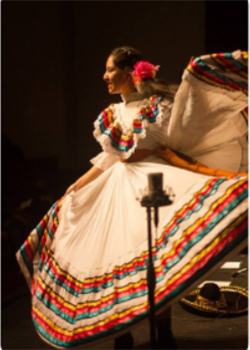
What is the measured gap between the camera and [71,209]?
241cm

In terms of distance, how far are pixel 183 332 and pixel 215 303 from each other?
0.33 m

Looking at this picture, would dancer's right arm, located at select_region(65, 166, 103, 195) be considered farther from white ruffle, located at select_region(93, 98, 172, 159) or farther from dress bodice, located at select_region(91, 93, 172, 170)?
white ruffle, located at select_region(93, 98, 172, 159)

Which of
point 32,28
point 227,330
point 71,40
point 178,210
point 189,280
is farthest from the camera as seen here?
point 71,40

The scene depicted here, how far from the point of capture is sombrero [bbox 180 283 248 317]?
2916 mm

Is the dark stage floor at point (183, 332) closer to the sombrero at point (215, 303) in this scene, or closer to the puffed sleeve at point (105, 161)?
the sombrero at point (215, 303)

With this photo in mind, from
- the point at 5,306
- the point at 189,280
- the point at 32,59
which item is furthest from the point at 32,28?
the point at 189,280

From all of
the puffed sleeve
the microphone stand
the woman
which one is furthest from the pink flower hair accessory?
the microphone stand

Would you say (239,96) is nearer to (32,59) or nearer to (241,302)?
(241,302)

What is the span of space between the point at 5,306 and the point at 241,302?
1.39 metres

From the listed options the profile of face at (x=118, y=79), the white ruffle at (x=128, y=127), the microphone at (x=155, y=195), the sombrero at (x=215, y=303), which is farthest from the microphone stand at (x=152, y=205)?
the sombrero at (x=215, y=303)

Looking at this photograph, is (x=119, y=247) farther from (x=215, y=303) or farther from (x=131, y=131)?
(x=215, y=303)

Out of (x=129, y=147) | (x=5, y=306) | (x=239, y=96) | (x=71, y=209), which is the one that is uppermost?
(x=239, y=96)

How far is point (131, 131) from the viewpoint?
7.80 ft

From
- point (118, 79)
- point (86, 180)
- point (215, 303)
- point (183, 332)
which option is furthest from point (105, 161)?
point (215, 303)
